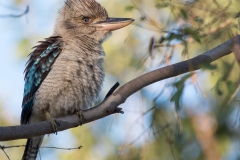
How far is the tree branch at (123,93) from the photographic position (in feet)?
8.17

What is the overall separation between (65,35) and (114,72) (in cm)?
101

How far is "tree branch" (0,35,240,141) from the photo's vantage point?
8.17 ft

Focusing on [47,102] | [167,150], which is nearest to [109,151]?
[167,150]

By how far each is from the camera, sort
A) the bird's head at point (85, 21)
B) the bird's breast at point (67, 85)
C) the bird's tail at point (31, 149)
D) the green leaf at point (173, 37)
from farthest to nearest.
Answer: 1. the bird's head at point (85, 21)
2. the bird's tail at point (31, 149)
3. the bird's breast at point (67, 85)
4. the green leaf at point (173, 37)

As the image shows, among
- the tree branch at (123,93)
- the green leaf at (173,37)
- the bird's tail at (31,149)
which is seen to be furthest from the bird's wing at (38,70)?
the green leaf at (173,37)

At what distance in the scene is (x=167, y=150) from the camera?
14.1 feet

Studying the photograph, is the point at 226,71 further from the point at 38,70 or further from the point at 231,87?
the point at 38,70

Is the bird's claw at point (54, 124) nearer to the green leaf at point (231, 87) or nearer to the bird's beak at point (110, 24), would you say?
the green leaf at point (231, 87)

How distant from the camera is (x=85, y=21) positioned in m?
3.84

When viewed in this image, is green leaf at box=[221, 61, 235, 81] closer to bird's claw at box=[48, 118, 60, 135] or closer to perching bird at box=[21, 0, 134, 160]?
bird's claw at box=[48, 118, 60, 135]

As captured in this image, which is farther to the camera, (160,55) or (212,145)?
(212,145)

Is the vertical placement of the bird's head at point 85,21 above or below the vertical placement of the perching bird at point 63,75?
above

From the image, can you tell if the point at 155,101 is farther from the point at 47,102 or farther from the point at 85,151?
the point at 85,151

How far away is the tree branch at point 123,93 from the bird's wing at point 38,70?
586 millimetres
